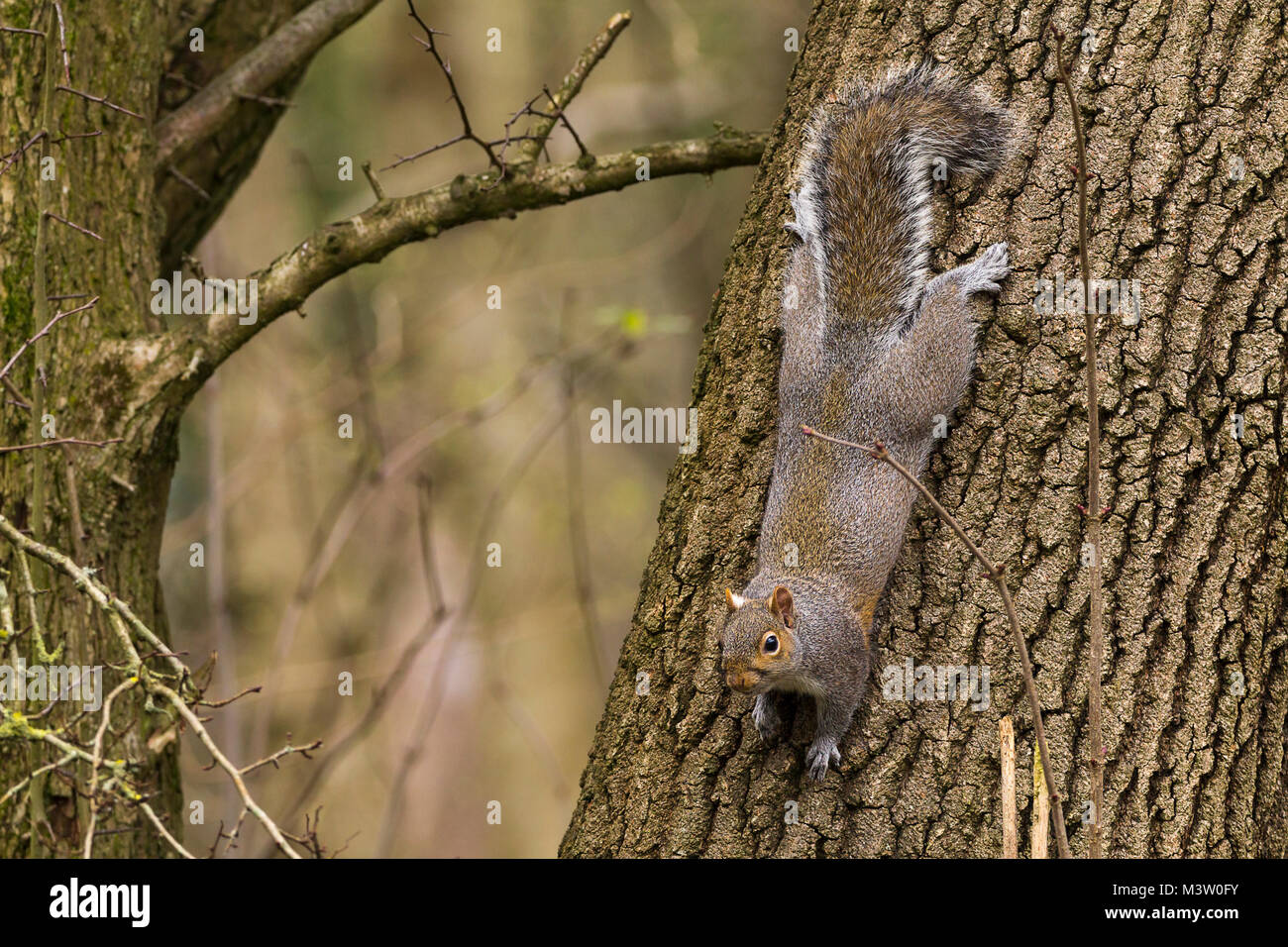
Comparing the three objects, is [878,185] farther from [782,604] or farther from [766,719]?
[766,719]

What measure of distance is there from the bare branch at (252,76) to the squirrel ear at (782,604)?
208 cm

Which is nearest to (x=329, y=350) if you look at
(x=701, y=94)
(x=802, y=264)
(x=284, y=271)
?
(x=701, y=94)

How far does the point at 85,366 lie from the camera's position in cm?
279

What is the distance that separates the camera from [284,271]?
2.96m

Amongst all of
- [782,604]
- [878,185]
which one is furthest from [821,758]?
[878,185]

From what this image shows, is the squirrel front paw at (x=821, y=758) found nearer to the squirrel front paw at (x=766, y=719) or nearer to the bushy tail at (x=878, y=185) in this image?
the squirrel front paw at (x=766, y=719)

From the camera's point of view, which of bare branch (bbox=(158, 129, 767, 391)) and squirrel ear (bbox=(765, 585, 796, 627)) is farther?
bare branch (bbox=(158, 129, 767, 391))

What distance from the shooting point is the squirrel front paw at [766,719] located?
2314mm

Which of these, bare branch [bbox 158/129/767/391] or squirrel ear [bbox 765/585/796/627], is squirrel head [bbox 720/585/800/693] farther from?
bare branch [bbox 158/129/767/391]

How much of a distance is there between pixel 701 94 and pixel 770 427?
5.31 m

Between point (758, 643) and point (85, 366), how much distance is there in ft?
5.89

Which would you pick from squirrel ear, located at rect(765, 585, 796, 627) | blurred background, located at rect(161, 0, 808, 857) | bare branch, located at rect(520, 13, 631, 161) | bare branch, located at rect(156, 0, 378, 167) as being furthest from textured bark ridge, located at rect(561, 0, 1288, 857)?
blurred background, located at rect(161, 0, 808, 857)

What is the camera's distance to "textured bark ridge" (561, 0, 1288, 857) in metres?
2.10

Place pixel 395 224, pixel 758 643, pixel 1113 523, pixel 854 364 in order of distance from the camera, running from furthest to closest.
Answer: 1. pixel 395 224
2. pixel 854 364
3. pixel 758 643
4. pixel 1113 523
